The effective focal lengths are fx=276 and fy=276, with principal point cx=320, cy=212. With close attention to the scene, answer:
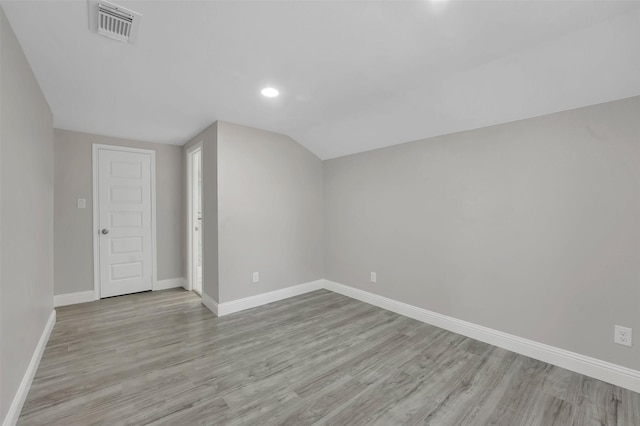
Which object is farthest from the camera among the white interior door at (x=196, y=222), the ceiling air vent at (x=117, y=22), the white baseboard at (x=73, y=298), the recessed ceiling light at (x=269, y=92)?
the white interior door at (x=196, y=222)

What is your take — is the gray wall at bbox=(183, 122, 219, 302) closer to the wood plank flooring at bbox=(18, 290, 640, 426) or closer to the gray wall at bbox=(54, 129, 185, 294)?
the wood plank flooring at bbox=(18, 290, 640, 426)

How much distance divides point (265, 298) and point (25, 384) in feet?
7.28

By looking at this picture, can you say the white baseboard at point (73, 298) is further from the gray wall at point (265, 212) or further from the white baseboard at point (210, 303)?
the gray wall at point (265, 212)

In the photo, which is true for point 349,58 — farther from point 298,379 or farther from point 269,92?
point 298,379

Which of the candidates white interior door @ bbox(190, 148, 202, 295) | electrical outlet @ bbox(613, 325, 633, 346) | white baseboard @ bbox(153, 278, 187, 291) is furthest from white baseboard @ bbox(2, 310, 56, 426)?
electrical outlet @ bbox(613, 325, 633, 346)

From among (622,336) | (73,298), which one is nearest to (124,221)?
(73,298)

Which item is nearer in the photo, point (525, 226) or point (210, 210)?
point (525, 226)

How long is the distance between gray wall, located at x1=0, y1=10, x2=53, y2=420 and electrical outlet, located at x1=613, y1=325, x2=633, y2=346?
3.83 metres

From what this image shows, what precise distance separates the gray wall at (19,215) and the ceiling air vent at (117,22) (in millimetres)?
469

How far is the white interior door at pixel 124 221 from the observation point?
391 cm

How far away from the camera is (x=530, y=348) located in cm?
235

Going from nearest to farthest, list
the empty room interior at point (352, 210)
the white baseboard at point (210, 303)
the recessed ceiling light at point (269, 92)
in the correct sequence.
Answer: the empty room interior at point (352, 210) < the recessed ceiling light at point (269, 92) < the white baseboard at point (210, 303)

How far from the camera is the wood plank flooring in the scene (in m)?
1.71

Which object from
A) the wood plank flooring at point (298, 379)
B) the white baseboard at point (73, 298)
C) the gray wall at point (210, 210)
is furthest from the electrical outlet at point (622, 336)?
the white baseboard at point (73, 298)
